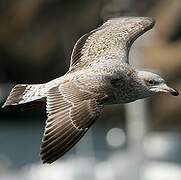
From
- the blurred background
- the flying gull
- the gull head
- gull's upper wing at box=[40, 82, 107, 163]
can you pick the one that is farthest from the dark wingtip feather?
the blurred background

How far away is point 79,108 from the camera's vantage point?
29.1ft

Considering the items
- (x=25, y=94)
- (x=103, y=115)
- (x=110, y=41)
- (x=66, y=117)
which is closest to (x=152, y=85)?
(x=110, y=41)

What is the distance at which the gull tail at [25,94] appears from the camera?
917 centimetres

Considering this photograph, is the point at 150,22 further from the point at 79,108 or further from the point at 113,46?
the point at 79,108

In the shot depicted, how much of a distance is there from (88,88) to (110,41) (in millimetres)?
1696

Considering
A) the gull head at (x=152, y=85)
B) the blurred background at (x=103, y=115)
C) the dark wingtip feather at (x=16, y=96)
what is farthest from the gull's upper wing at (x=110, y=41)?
the blurred background at (x=103, y=115)

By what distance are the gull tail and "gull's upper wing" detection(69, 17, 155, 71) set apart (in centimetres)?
63

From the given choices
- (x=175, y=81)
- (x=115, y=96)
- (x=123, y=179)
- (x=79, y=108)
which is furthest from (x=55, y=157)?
(x=175, y=81)

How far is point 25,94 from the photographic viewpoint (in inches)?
371

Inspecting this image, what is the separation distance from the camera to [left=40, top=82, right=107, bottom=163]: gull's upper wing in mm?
8359

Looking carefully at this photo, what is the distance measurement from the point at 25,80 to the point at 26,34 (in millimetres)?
3168

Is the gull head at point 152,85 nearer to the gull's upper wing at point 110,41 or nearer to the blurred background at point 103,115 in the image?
the gull's upper wing at point 110,41

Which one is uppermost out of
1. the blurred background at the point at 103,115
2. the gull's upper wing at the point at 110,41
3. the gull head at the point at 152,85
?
the gull's upper wing at the point at 110,41

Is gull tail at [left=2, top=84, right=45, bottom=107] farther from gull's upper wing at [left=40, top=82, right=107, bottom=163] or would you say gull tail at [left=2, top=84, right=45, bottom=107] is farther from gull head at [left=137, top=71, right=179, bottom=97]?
gull head at [left=137, top=71, right=179, bottom=97]
